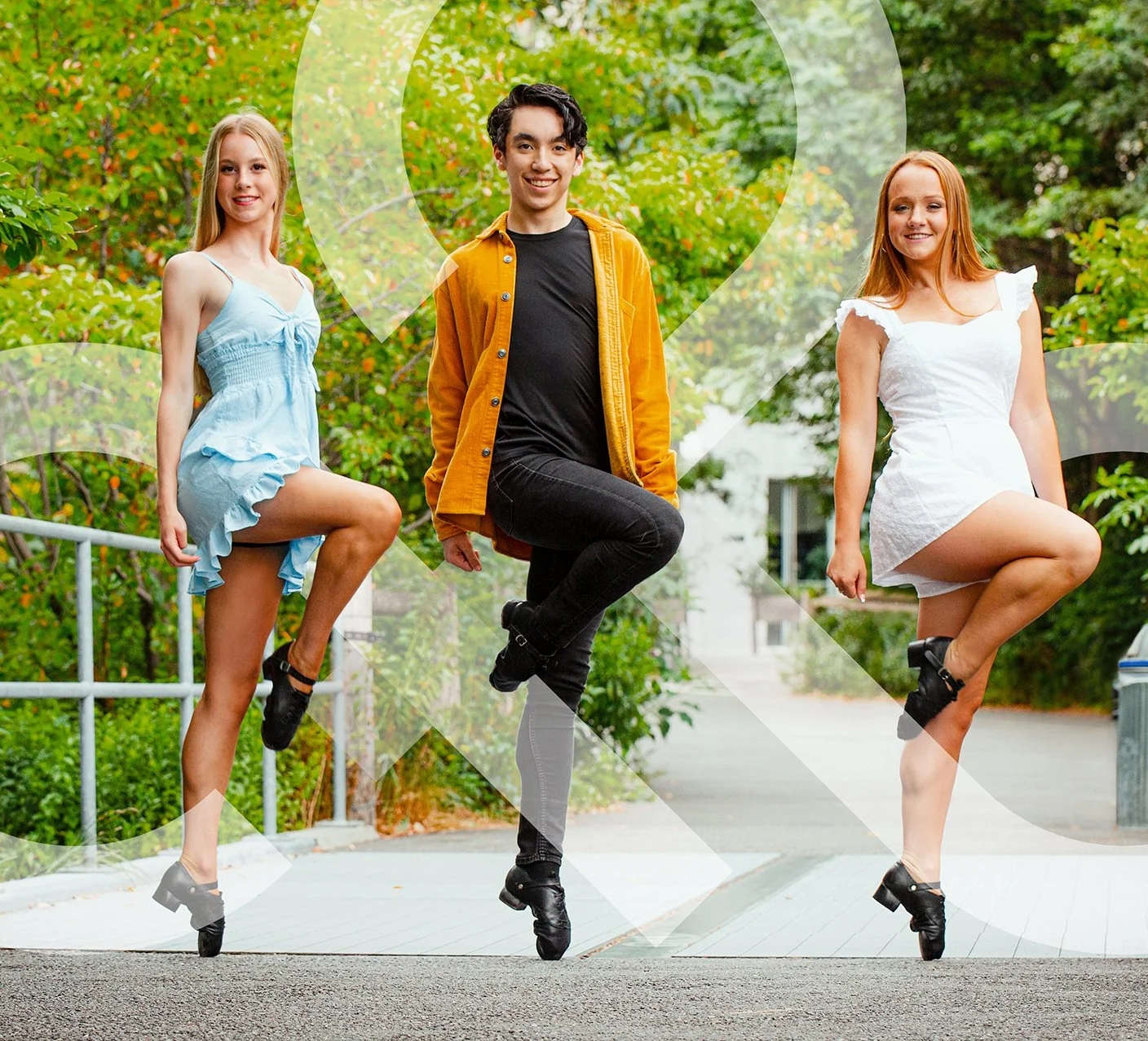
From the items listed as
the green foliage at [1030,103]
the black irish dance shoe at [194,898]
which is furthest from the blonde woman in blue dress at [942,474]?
the green foliage at [1030,103]

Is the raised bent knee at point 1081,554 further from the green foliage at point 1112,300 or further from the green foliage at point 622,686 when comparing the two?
the green foliage at point 622,686

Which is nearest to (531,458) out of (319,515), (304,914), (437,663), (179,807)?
(319,515)

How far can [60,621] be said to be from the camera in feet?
24.9

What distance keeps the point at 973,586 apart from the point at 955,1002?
3.13ft

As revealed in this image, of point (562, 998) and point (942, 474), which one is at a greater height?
point (942, 474)

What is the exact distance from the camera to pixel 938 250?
3.69 meters

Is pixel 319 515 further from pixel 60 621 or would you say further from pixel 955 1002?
pixel 60 621

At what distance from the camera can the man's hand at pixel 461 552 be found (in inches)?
147

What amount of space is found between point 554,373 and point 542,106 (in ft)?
2.03

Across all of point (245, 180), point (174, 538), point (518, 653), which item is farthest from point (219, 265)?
point (518, 653)

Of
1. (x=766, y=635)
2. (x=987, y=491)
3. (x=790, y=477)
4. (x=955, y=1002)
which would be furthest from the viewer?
(x=766, y=635)

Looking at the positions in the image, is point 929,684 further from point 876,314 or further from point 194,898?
point 194,898

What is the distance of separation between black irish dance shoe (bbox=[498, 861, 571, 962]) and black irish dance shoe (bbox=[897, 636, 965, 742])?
870 mm
